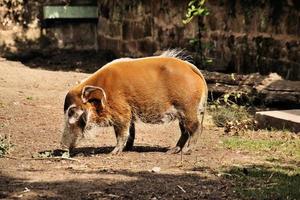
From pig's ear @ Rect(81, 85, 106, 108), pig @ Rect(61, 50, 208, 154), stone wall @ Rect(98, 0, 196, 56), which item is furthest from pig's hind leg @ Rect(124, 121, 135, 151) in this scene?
stone wall @ Rect(98, 0, 196, 56)

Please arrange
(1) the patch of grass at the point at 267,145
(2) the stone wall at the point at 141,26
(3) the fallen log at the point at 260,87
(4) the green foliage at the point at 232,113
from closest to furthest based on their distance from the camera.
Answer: (1) the patch of grass at the point at 267,145 → (4) the green foliage at the point at 232,113 → (3) the fallen log at the point at 260,87 → (2) the stone wall at the point at 141,26

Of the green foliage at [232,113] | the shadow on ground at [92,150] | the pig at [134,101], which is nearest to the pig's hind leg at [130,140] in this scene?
the shadow on ground at [92,150]

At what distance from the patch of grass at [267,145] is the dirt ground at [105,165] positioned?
0.19 meters

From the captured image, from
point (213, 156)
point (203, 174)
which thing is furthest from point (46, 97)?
point (203, 174)

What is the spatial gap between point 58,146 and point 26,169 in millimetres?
1384

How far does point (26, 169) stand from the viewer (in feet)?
20.7

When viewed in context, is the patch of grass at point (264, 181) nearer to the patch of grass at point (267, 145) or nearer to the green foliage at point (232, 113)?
the patch of grass at point (267, 145)

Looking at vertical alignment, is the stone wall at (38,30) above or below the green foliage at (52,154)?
below

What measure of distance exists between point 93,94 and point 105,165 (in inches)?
34.3

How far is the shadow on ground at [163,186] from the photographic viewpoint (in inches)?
206

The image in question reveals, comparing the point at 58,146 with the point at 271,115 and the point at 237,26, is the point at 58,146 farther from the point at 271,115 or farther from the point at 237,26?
the point at 237,26

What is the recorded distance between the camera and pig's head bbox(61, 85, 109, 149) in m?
7.07

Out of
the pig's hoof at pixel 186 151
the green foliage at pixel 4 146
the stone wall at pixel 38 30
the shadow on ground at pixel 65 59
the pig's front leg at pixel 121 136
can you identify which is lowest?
the shadow on ground at pixel 65 59

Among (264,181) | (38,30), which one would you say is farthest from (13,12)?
(264,181)
